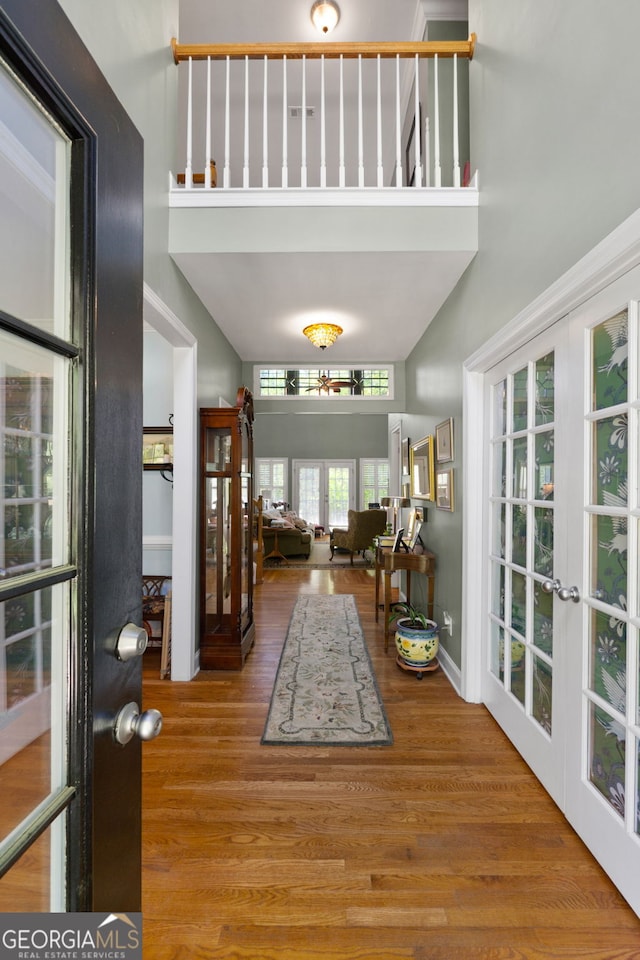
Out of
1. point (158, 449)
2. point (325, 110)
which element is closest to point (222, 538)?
point (158, 449)

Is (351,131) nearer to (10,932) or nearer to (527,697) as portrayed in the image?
(527,697)

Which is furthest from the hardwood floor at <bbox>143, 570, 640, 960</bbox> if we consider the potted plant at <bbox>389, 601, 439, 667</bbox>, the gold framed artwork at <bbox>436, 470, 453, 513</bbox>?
the gold framed artwork at <bbox>436, 470, 453, 513</bbox>

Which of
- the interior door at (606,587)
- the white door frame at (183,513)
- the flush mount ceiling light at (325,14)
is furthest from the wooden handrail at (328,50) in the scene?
the interior door at (606,587)

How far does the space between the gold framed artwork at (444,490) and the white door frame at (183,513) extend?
175 cm

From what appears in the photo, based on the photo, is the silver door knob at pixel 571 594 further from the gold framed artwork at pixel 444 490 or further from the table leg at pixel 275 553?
the table leg at pixel 275 553

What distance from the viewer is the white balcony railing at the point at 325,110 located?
8.68 ft

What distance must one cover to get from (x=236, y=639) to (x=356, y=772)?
143 centimetres

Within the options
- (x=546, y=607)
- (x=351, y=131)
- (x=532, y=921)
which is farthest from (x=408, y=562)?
(x=351, y=131)

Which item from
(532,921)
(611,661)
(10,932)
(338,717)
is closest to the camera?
(10,932)

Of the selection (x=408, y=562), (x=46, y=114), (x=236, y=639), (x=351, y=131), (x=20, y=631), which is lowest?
(x=236, y=639)

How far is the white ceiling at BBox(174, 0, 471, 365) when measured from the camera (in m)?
2.75

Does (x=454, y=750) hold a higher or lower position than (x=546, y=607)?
lower

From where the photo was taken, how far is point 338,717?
100 inches

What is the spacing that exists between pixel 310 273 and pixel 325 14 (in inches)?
85.0
